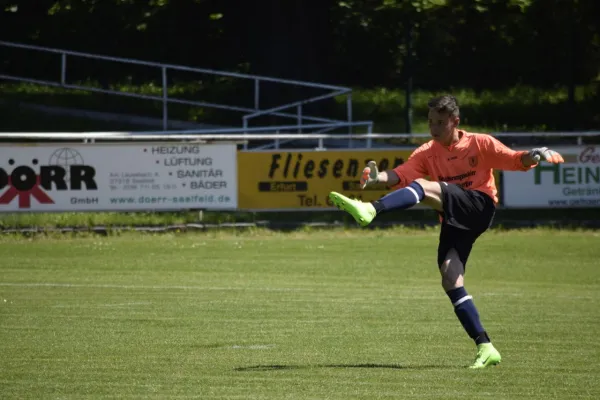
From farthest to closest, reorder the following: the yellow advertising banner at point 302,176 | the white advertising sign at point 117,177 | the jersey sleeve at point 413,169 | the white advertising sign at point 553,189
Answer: the white advertising sign at point 553,189 → the yellow advertising banner at point 302,176 → the white advertising sign at point 117,177 → the jersey sleeve at point 413,169

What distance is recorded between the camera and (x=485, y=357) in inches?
351

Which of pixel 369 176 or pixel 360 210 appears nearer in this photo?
pixel 360 210

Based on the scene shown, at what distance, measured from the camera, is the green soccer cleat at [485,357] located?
8891mm

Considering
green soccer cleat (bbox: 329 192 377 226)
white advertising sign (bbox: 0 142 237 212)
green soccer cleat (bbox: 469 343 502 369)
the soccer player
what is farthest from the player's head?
white advertising sign (bbox: 0 142 237 212)

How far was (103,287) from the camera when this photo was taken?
1514cm

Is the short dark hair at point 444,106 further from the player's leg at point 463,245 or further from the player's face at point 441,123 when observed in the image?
the player's leg at point 463,245

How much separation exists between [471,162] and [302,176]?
14185mm

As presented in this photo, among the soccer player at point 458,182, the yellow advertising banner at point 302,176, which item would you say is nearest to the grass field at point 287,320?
the soccer player at point 458,182

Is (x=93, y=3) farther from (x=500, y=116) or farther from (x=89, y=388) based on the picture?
(x=89, y=388)

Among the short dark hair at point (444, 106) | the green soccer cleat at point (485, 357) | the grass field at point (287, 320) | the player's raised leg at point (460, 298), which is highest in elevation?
the short dark hair at point (444, 106)

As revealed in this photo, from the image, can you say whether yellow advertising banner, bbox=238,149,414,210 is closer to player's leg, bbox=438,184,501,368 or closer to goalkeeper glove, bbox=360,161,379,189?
player's leg, bbox=438,184,501,368

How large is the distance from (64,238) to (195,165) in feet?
8.86

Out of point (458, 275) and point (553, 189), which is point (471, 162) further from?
Answer: point (553, 189)

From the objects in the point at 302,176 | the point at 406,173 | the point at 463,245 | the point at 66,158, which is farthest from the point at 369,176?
the point at 302,176
